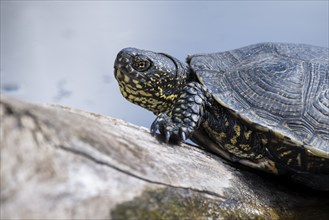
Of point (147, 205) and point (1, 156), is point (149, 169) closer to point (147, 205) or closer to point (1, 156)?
point (147, 205)

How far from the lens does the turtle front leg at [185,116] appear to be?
69.1 inches

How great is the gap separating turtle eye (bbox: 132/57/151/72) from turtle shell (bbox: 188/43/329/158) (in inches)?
10.3

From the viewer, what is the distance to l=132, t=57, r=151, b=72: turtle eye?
6.91 feet

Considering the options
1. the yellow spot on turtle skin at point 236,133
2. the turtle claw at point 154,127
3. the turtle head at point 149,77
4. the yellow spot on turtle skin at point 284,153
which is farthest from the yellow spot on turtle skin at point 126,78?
the yellow spot on turtle skin at point 284,153

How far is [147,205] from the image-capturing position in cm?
130

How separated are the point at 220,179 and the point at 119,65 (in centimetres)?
77

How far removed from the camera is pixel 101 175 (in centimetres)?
118

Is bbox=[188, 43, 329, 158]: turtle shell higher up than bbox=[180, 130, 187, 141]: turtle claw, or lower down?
higher up

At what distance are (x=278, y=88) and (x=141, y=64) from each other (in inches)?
26.3

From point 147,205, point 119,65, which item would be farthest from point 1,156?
point 119,65

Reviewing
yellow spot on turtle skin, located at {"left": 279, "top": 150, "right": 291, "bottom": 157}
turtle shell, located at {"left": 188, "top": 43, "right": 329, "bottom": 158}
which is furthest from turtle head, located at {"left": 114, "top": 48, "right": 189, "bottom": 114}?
yellow spot on turtle skin, located at {"left": 279, "top": 150, "right": 291, "bottom": 157}

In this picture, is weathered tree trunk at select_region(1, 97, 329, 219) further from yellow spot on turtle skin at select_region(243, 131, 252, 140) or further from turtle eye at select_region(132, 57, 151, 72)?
turtle eye at select_region(132, 57, 151, 72)

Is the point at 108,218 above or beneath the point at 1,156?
beneath

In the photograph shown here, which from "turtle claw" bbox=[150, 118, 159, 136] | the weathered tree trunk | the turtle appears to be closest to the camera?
the weathered tree trunk
